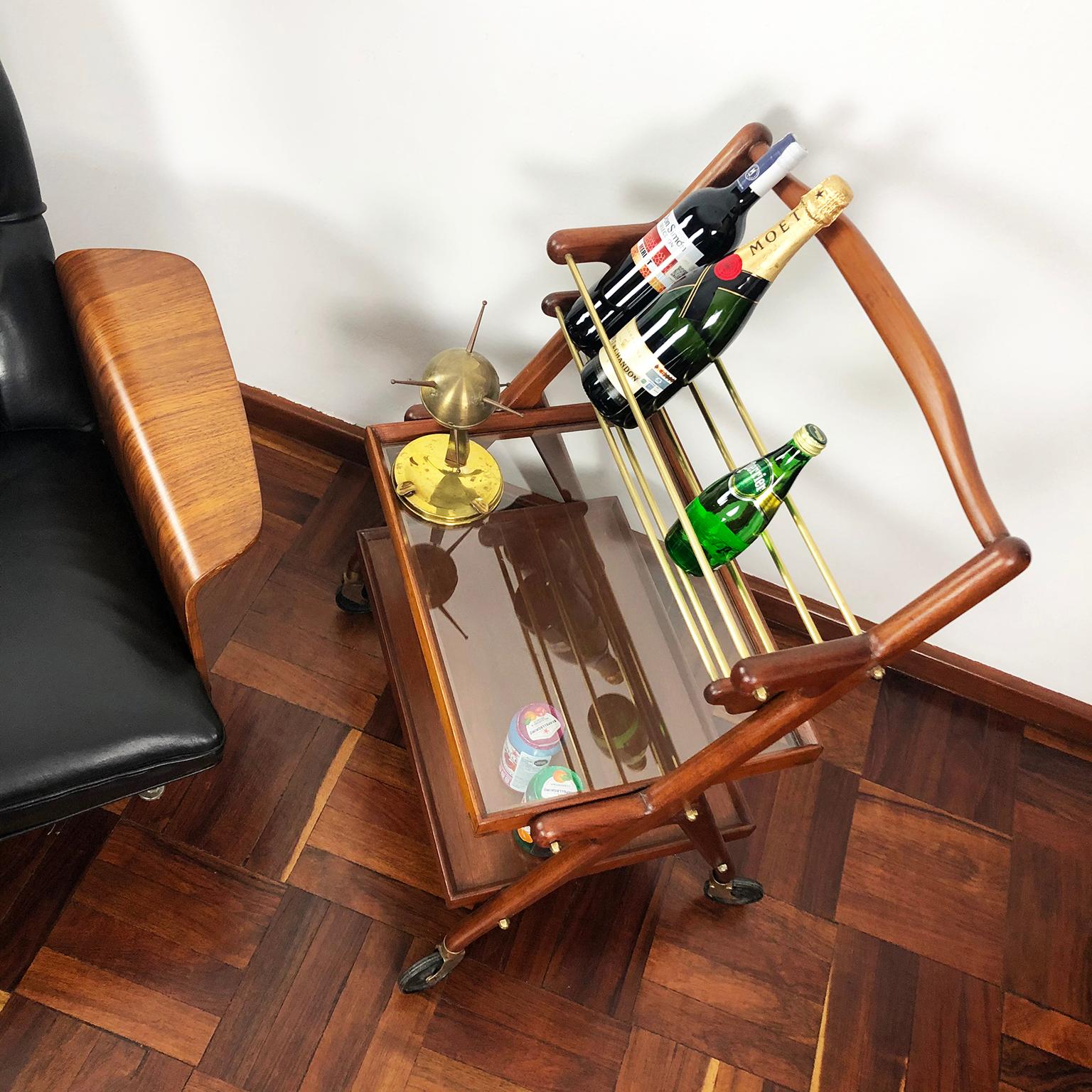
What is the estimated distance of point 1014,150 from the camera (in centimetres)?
92

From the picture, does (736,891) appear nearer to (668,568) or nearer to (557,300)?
(668,568)

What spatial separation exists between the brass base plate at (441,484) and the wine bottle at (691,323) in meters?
0.19

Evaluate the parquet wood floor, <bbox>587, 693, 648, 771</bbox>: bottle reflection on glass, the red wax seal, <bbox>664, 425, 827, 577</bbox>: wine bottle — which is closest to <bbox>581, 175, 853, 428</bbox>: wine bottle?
the red wax seal

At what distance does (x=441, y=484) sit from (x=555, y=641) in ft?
0.74

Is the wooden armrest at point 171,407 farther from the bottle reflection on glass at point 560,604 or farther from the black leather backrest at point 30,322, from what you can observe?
the bottle reflection on glass at point 560,604

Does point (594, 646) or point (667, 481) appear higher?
point (667, 481)

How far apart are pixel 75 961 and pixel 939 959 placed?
113cm

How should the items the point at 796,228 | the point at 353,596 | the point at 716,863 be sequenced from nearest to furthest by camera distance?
the point at 796,228 < the point at 716,863 < the point at 353,596

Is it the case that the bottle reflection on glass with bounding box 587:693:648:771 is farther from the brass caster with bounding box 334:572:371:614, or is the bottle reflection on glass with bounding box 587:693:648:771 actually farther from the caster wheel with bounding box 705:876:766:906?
the brass caster with bounding box 334:572:371:614

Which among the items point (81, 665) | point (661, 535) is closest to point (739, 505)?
point (661, 535)

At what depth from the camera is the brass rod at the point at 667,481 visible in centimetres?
84

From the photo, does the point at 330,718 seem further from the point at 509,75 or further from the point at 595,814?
the point at 509,75

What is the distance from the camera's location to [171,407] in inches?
35.5

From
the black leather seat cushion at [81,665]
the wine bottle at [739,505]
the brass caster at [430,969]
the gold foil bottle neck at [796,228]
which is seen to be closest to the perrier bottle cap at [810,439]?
the wine bottle at [739,505]
